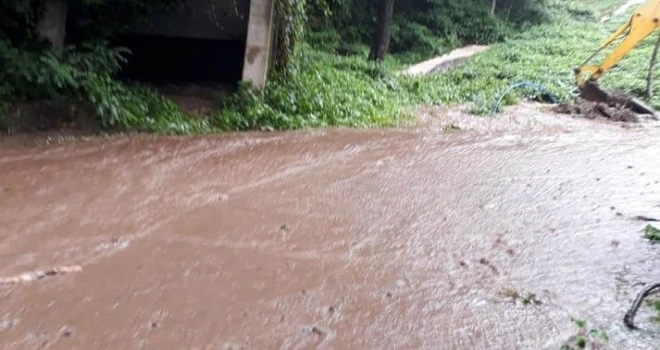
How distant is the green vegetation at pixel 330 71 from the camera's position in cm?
946

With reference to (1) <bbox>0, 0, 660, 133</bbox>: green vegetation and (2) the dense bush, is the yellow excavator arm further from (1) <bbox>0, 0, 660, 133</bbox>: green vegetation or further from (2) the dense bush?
(2) the dense bush

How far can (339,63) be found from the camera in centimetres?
1611

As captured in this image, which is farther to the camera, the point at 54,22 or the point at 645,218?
the point at 54,22

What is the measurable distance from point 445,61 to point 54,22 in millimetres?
13245

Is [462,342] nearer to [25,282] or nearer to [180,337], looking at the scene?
[180,337]

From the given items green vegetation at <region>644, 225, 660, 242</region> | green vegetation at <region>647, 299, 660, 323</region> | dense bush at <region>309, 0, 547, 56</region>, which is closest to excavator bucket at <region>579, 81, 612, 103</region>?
dense bush at <region>309, 0, 547, 56</region>

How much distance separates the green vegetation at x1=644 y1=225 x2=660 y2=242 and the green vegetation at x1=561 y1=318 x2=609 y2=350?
6.89 feet

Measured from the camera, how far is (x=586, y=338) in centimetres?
438

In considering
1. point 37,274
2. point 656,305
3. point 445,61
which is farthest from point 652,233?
point 445,61

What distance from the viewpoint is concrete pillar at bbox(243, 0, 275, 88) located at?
1151cm

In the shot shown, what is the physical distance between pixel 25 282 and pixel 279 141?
5389 millimetres

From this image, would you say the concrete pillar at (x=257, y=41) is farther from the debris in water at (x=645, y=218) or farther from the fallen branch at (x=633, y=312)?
the fallen branch at (x=633, y=312)

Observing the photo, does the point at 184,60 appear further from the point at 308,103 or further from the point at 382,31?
the point at 382,31

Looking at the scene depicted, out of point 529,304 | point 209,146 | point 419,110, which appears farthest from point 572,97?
point 529,304
